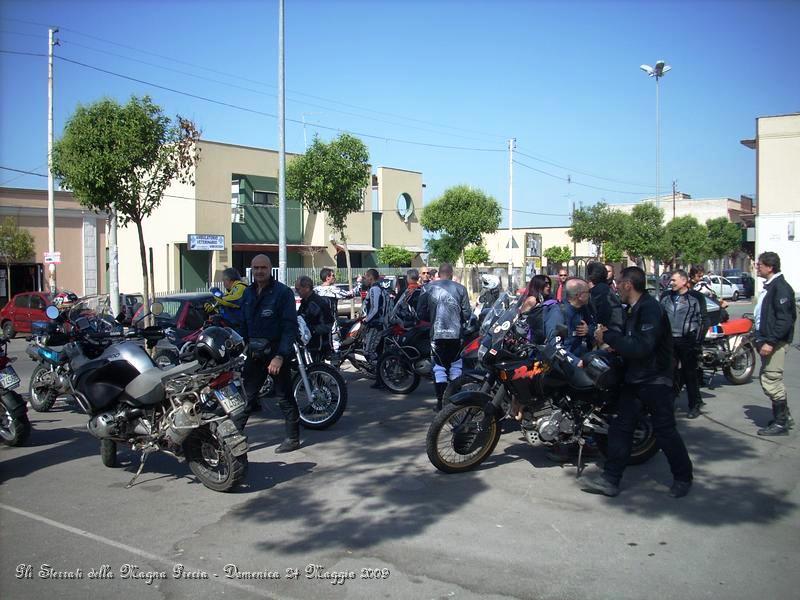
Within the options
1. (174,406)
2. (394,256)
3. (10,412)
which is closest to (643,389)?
(174,406)

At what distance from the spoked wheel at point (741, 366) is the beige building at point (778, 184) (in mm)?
32903

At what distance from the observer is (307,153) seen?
26.3 m

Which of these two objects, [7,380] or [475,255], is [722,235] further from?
[7,380]

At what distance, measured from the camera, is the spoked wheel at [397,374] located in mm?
10219

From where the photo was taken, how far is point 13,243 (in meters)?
29.4

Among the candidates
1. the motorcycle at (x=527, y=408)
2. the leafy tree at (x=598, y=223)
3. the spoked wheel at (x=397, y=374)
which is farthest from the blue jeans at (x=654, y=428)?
the leafy tree at (x=598, y=223)

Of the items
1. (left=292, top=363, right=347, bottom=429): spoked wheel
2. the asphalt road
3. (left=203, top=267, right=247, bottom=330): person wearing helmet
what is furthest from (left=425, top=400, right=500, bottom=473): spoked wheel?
(left=203, top=267, right=247, bottom=330): person wearing helmet

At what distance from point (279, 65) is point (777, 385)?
12864mm

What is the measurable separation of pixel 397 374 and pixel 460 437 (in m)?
4.33

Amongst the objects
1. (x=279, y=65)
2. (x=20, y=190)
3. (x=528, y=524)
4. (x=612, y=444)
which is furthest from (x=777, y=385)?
(x=20, y=190)

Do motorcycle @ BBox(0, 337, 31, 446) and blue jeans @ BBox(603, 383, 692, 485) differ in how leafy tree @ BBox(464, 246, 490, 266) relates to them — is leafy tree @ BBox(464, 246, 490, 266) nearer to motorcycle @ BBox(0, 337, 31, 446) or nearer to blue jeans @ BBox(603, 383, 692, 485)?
motorcycle @ BBox(0, 337, 31, 446)

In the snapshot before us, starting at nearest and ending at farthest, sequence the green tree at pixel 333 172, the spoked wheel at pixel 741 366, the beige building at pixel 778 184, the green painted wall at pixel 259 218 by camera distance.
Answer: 1. the spoked wheel at pixel 741 366
2. the green tree at pixel 333 172
3. the green painted wall at pixel 259 218
4. the beige building at pixel 778 184

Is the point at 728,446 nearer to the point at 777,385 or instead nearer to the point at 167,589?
the point at 777,385

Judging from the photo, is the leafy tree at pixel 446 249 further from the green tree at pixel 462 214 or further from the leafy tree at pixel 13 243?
the leafy tree at pixel 13 243
